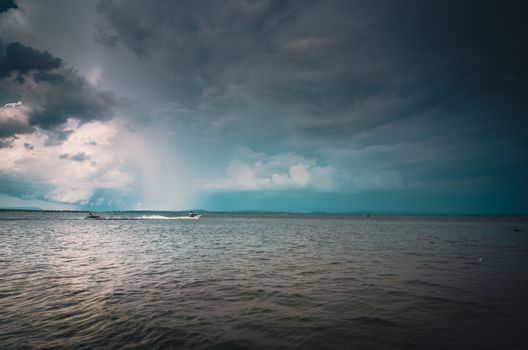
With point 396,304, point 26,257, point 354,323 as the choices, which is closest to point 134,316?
point 354,323

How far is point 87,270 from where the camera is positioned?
23.3 m

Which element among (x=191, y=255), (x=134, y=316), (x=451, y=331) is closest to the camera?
(x=451, y=331)

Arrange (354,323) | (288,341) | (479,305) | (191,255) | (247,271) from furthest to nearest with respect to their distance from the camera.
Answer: (191,255) < (247,271) < (479,305) < (354,323) < (288,341)

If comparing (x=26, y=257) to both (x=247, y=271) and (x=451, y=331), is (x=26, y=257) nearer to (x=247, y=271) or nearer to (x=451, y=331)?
(x=247, y=271)

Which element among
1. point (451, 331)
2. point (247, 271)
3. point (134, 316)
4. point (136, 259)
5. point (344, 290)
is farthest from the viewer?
point (136, 259)

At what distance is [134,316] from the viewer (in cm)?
1280

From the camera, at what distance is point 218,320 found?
1237cm

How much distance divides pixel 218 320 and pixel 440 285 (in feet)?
52.3

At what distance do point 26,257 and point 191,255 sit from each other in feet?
59.1

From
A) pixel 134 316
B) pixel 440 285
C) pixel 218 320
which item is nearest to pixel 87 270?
pixel 134 316

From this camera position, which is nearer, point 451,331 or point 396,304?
point 451,331

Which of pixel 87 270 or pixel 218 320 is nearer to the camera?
pixel 218 320

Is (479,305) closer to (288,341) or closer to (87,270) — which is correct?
(288,341)

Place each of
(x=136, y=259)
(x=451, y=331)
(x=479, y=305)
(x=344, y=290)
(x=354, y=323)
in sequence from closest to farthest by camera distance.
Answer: (x=451, y=331) → (x=354, y=323) → (x=479, y=305) → (x=344, y=290) → (x=136, y=259)
